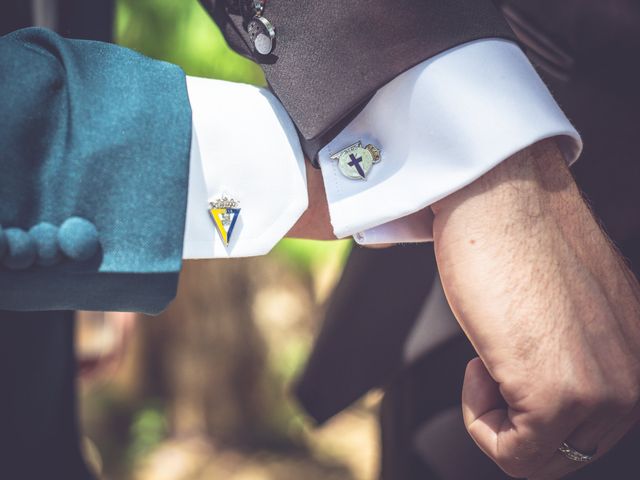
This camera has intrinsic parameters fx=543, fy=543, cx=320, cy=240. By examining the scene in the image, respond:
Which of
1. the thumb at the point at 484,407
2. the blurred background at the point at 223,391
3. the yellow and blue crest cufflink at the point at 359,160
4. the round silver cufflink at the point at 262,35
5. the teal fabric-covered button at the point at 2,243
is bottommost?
the blurred background at the point at 223,391

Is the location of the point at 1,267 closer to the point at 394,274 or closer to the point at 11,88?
the point at 11,88

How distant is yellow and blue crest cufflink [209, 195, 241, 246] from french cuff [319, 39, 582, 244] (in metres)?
0.11

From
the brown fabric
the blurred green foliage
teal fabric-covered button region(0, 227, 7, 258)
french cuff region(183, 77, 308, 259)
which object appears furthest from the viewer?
the blurred green foliage

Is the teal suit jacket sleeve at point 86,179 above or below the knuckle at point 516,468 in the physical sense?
above

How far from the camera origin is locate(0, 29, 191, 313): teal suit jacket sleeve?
503 millimetres

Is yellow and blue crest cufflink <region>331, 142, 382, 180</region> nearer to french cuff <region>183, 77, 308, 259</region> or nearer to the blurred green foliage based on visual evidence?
french cuff <region>183, 77, 308, 259</region>

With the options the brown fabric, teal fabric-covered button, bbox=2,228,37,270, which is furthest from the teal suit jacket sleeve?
the brown fabric

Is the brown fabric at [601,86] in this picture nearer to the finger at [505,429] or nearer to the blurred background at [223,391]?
the finger at [505,429]

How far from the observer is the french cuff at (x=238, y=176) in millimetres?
597

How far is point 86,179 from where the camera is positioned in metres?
0.52

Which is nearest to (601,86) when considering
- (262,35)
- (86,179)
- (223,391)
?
(262,35)

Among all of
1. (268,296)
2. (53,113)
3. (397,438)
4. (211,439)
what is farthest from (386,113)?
(211,439)

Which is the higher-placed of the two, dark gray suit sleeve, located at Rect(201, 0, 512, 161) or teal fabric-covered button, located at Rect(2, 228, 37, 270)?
dark gray suit sleeve, located at Rect(201, 0, 512, 161)

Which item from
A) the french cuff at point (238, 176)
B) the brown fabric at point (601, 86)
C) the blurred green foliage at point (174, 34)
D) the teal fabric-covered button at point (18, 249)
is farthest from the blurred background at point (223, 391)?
the teal fabric-covered button at point (18, 249)
